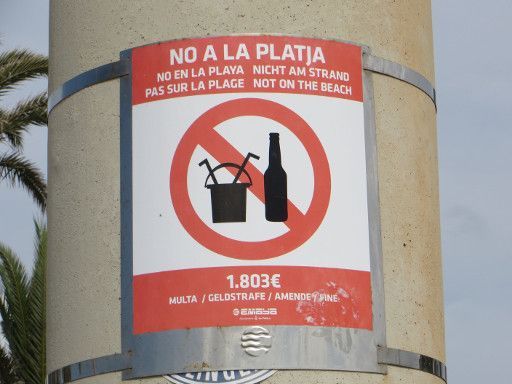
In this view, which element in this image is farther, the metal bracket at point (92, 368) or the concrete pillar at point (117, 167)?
the concrete pillar at point (117, 167)

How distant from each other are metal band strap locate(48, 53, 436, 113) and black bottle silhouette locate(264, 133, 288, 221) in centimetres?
89

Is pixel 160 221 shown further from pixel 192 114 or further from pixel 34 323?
pixel 34 323

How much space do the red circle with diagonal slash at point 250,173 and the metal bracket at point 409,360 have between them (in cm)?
79

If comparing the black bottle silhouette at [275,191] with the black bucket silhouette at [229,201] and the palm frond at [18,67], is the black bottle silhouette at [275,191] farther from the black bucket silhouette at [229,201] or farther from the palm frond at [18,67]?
the palm frond at [18,67]

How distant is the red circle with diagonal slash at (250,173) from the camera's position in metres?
7.23

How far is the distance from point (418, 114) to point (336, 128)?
0.77 meters

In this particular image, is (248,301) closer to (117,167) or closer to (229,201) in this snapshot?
(229,201)

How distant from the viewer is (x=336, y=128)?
7.46 metres

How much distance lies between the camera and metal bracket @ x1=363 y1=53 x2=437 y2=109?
774cm

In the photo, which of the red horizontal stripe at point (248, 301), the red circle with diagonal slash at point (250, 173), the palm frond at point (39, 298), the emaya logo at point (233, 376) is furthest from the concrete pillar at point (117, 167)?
the palm frond at point (39, 298)

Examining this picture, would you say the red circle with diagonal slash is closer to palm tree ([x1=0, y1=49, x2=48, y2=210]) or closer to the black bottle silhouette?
the black bottle silhouette

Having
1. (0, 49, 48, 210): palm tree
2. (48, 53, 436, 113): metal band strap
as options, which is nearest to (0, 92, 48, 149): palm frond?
(0, 49, 48, 210): palm tree

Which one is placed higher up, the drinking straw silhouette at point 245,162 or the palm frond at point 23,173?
the palm frond at point 23,173

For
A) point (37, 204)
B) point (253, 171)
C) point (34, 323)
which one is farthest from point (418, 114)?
point (37, 204)
